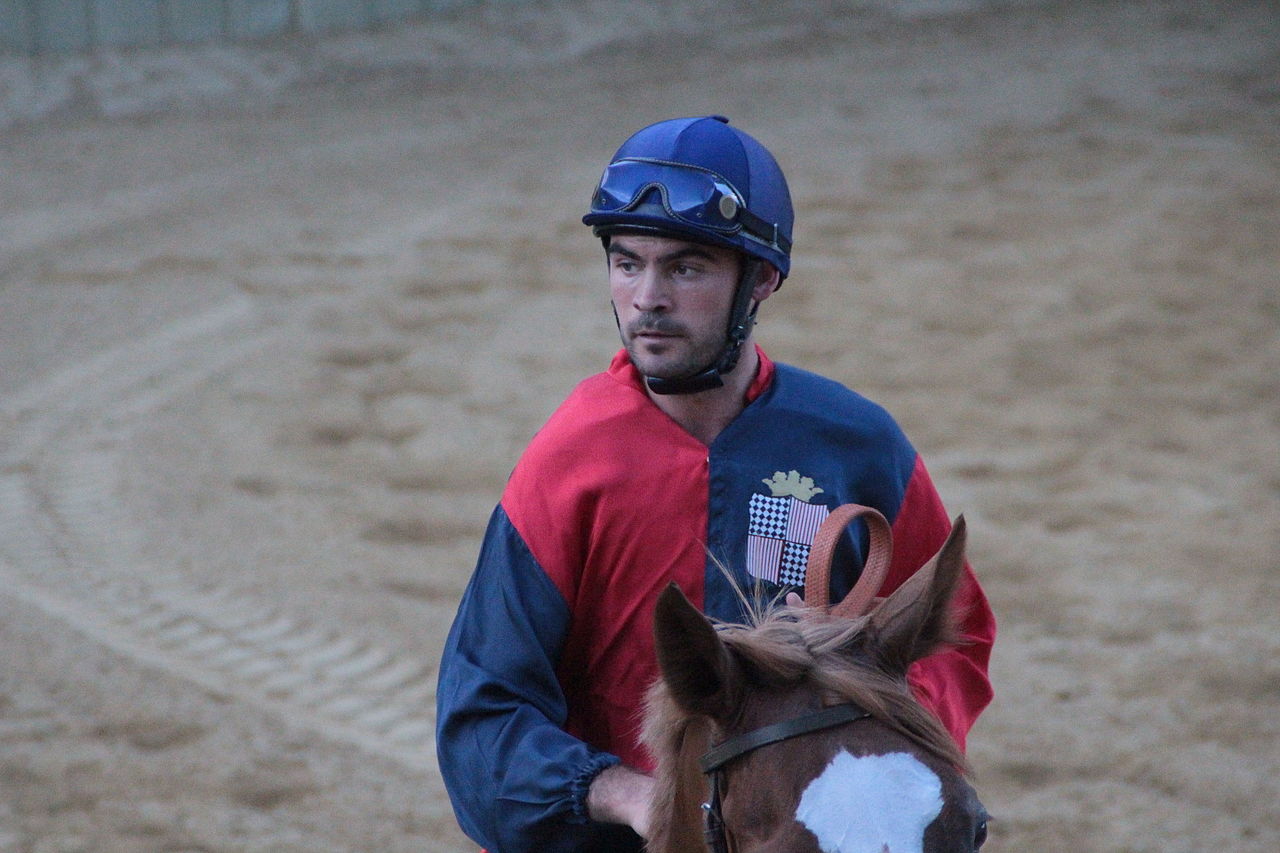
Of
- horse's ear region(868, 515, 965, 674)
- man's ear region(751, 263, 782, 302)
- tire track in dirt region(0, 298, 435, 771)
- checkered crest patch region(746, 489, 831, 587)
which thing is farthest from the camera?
tire track in dirt region(0, 298, 435, 771)

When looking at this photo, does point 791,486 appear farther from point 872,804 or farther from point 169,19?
point 169,19

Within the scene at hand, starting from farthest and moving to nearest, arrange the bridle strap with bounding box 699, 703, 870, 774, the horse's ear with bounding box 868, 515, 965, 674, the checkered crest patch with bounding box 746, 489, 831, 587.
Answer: the checkered crest patch with bounding box 746, 489, 831, 587
the horse's ear with bounding box 868, 515, 965, 674
the bridle strap with bounding box 699, 703, 870, 774

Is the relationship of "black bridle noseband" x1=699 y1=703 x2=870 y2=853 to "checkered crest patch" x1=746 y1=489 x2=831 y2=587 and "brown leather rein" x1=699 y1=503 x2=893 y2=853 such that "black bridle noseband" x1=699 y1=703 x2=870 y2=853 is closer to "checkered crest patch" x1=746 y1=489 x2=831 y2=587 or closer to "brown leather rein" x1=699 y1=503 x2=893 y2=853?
"brown leather rein" x1=699 y1=503 x2=893 y2=853

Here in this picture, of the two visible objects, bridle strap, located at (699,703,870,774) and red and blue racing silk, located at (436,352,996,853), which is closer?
bridle strap, located at (699,703,870,774)

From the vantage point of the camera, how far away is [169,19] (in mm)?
11297

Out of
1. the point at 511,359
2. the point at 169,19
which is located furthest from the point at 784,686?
the point at 169,19

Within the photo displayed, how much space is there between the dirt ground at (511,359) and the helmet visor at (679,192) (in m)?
2.74

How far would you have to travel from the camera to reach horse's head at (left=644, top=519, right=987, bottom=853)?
62.1 inches

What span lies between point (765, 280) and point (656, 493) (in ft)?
1.48

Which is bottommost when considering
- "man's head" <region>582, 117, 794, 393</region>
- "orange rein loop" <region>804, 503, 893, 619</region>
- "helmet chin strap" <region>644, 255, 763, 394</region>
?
"orange rein loop" <region>804, 503, 893, 619</region>

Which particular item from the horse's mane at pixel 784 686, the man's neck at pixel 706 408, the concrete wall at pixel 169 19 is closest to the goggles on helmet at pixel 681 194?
the man's neck at pixel 706 408

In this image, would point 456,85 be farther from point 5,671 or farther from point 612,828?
point 612,828

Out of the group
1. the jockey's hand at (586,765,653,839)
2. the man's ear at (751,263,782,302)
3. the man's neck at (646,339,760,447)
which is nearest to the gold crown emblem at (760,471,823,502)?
the man's neck at (646,339,760,447)

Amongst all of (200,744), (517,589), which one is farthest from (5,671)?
(517,589)
